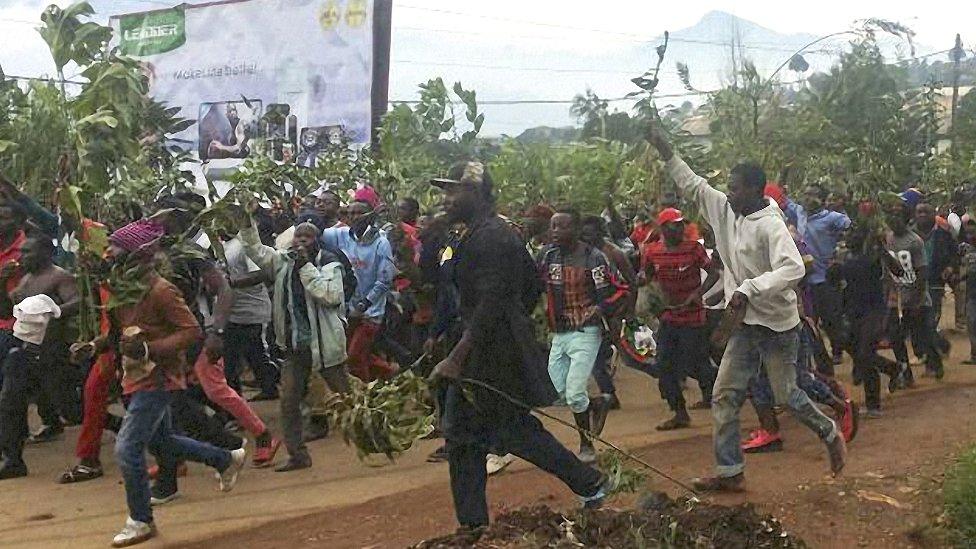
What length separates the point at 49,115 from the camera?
6.84 meters

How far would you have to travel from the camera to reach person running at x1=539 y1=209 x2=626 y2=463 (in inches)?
315

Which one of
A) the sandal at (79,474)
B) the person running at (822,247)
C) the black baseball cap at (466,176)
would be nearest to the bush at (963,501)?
the black baseball cap at (466,176)

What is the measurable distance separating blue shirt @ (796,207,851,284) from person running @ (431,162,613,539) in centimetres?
645

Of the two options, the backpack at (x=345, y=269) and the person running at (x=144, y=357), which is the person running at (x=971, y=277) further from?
the person running at (x=144, y=357)

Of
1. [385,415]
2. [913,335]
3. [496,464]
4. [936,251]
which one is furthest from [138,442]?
[936,251]

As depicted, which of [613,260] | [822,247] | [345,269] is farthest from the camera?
[822,247]

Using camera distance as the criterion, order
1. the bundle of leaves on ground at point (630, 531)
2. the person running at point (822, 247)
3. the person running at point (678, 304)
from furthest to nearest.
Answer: the person running at point (822, 247) → the person running at point (678, 304) → the bundle of leaves on ground at point (630, 531)

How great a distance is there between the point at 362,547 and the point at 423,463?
2.07 m

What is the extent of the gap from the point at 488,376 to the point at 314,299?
→ 9.38 ft

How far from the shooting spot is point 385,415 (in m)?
5.50

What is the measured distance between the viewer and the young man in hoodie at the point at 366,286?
9.61 meters

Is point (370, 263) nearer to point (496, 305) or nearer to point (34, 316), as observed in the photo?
point (34, 316)

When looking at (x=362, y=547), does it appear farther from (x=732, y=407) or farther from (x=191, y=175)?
(x=191, y=175)

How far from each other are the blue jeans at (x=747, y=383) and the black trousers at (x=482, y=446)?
1588mm
